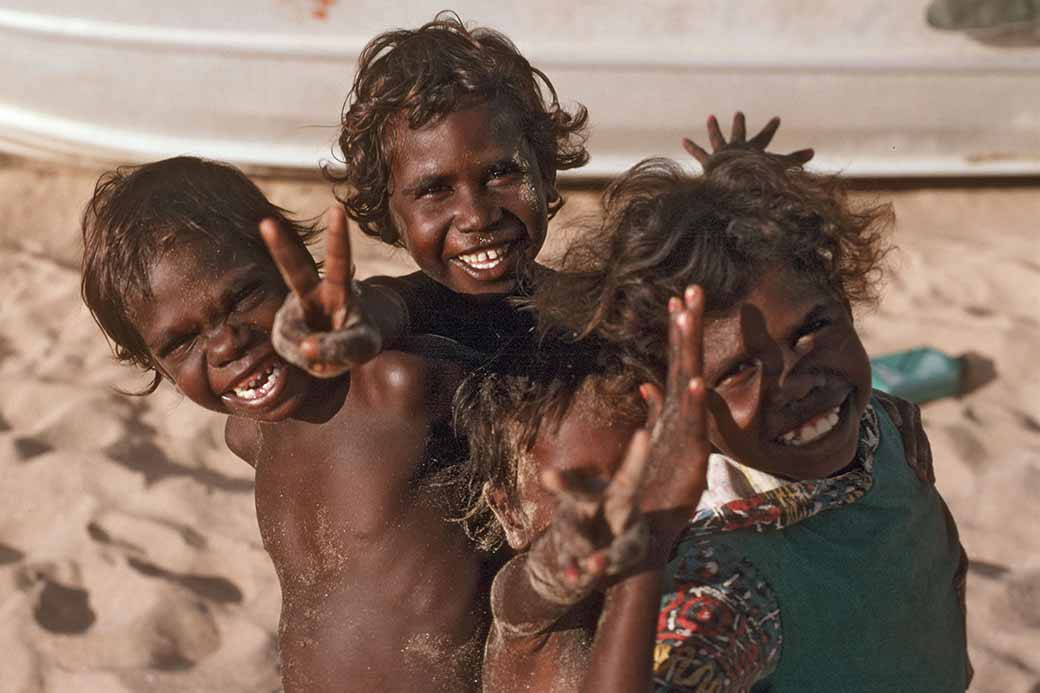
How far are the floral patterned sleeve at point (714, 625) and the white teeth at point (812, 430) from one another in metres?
0.18

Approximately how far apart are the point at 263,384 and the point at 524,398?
0.58m

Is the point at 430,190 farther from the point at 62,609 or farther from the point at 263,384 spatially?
the point at 62,609

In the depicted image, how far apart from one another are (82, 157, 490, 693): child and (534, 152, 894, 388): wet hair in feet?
1.20

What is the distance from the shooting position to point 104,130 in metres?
5.75

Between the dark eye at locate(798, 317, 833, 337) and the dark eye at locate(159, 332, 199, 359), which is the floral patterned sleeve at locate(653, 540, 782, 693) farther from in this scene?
the dark eye at locate(159, 332, 199, 359)

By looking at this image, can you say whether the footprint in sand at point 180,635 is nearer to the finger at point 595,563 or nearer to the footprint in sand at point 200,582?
the footprint in sand at point 200,582

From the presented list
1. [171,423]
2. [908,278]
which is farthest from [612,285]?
[908,278]

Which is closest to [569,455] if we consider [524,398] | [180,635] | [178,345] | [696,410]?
[524,398]

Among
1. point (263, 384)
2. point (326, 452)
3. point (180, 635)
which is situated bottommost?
point (180, 635)

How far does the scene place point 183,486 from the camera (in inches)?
148

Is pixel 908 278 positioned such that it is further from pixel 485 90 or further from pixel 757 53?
pixel 485 90

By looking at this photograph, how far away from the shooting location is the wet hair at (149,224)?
2.09 meters

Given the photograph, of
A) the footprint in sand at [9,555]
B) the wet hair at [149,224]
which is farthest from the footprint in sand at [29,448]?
the wet hair at [149,224]

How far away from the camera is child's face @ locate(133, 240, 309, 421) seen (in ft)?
6.66
